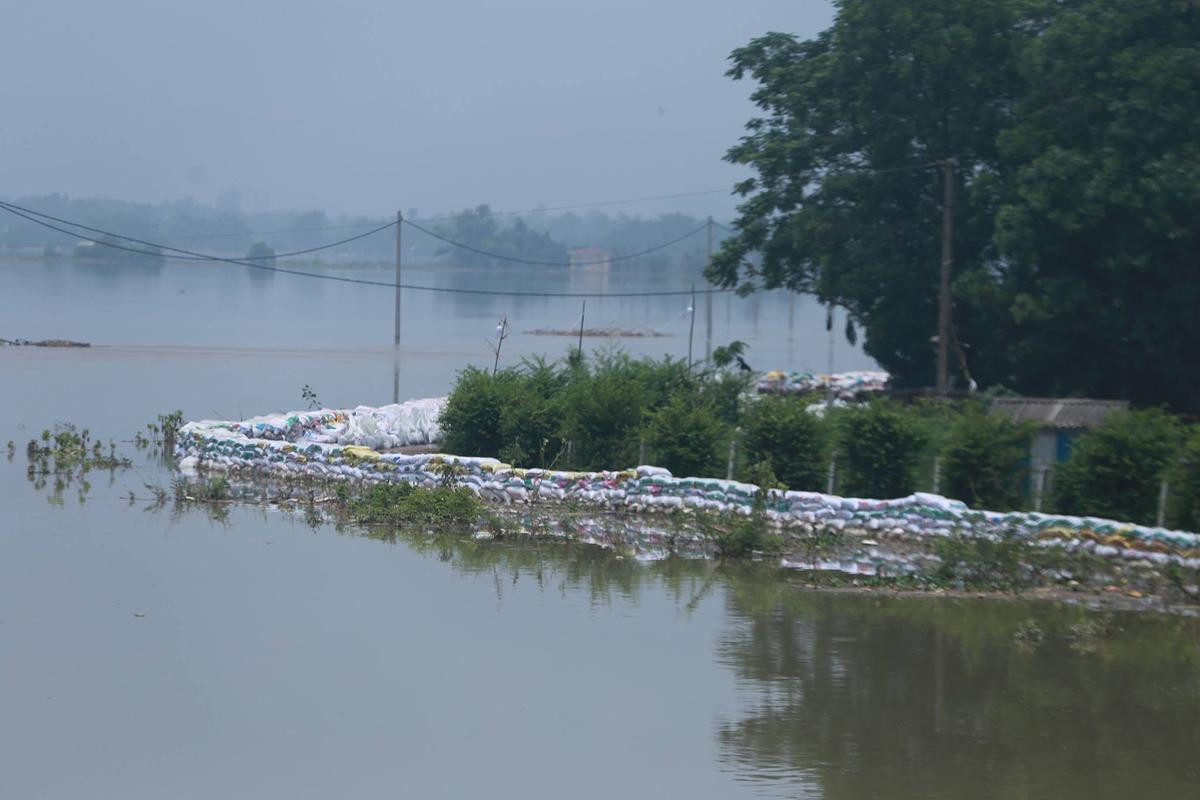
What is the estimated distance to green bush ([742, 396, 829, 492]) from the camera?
1756 centimetres

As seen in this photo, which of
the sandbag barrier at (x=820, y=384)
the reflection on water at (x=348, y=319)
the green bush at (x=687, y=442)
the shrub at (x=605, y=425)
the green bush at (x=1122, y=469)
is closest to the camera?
the green bush at (x=1122, y=469)

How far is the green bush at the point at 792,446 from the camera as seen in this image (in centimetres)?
1756

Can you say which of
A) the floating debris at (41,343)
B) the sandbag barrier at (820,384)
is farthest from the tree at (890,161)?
the floating debris at (41,343)

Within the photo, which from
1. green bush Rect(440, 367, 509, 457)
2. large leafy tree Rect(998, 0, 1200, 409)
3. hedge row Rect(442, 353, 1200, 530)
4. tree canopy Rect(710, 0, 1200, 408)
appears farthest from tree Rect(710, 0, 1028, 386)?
green bush Rect(440, 367, 509, 457)

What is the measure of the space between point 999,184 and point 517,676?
18521mm

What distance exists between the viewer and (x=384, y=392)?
40156 mm

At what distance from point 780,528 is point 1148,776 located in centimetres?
736

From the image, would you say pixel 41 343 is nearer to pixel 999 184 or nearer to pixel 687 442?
pixel 999 184

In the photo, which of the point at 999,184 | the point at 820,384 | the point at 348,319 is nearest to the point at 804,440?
the point at 999,184

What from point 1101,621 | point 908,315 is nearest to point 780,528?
point 1101,621

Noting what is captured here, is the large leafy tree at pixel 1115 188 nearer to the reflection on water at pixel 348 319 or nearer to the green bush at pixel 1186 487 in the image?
the green bush at pixel 1186 487

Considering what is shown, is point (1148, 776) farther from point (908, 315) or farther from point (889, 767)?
point (908, 315)

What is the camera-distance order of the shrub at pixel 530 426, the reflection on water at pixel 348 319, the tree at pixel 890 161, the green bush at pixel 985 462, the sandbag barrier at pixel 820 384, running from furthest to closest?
the reflection on water at pixel 348 319, the sandbag barrier at pixel 820 384, the tree at pixel 890 161, the shrub at pixel 530 426, the green bush at pixel 985 462

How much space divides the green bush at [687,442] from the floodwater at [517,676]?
271cm
